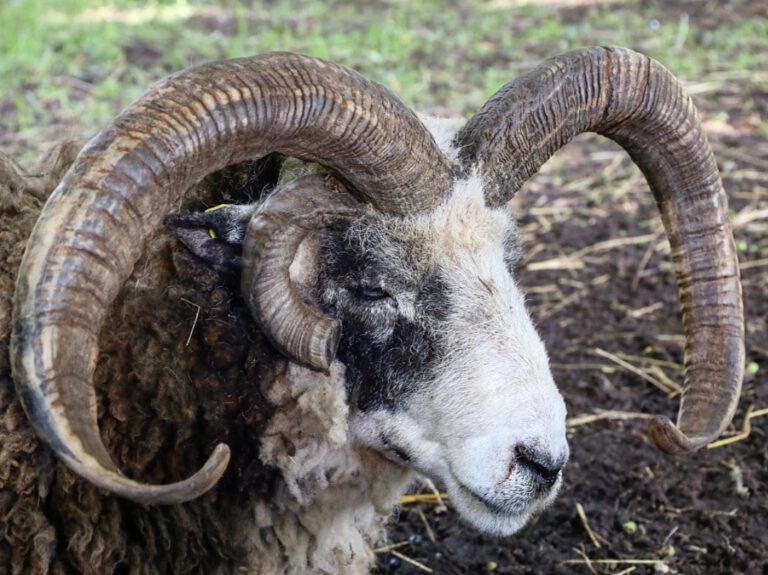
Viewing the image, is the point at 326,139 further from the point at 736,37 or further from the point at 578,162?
the point at 736,37

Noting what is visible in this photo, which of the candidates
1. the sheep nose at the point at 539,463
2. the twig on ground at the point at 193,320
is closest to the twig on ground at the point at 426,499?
the sheep nose at the point at 539,463

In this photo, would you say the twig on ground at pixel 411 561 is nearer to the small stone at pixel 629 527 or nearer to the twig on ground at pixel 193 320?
the small stone at pixel 629 527

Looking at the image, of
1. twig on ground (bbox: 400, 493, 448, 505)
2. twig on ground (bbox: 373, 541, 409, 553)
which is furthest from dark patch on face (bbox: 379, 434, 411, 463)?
twig on ground (bbox: 400, 493, 448, 505)

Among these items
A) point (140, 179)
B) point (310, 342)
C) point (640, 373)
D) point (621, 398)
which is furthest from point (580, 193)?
point (140, 179)

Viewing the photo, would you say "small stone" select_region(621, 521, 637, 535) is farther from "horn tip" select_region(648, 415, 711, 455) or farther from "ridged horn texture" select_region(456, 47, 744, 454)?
"horn tip" select_region(648, 415, 711, 455)

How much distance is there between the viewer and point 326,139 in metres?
3.21

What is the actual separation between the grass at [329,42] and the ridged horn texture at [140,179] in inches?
250

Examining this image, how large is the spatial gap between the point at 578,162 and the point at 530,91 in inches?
226

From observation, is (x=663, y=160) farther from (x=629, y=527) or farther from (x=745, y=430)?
(x=745, y=430)

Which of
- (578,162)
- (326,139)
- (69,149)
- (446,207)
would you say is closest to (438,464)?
(446,207)

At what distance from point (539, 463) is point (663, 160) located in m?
1.66

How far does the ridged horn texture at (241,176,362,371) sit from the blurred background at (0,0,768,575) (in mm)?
1377

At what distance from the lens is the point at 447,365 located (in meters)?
3.37

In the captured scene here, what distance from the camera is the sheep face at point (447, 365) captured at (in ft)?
10.8
